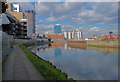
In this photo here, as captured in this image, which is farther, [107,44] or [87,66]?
[107,44]

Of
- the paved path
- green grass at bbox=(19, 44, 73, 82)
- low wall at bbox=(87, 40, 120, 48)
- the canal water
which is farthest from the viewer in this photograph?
low wall at bbox=(87, 40, 120, 48)

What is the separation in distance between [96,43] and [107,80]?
78353 millimetres

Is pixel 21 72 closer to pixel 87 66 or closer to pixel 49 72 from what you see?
pixel 49 72

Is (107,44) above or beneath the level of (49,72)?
beneath

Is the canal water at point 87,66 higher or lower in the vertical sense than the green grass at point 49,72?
lower

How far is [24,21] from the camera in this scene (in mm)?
91438

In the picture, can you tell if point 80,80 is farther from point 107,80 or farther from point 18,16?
point 18,16

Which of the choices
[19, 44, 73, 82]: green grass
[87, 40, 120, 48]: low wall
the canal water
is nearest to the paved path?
[19, 44, 73, 82]: green grass

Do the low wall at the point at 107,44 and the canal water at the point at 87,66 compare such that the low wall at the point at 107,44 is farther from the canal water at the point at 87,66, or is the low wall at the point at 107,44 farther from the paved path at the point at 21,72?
the paved path at the point at 21,72

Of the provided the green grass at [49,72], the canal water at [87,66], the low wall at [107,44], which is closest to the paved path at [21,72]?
the green grass at [49,72]

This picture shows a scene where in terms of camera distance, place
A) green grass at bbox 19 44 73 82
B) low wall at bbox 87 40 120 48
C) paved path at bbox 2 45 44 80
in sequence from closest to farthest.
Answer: paved path at bbox 2 45 44 80, green grass at bbox 19 44 73 82, low wall at bbox 87 40 120 48

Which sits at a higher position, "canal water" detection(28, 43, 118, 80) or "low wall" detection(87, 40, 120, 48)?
"low wall" detection(87, 40, 120, 48)

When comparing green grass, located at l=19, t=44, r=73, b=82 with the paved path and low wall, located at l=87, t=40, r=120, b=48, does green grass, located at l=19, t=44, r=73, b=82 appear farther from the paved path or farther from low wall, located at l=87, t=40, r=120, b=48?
low wall, located at l=87, t=40, r=120, b=48

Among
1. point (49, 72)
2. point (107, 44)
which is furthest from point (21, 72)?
point (107, 44)
